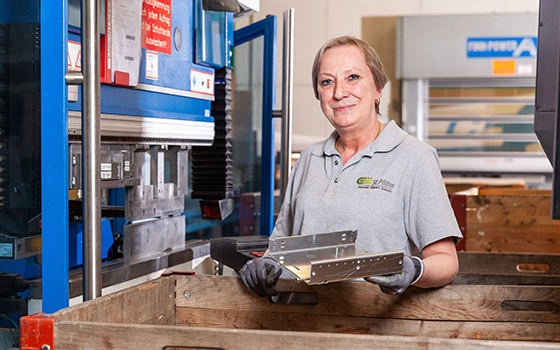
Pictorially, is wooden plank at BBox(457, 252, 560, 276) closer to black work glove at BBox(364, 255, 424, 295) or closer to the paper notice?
black work glove at BBox(364, 255, 424, 295)

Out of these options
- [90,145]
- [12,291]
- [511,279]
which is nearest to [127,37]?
[90,145]

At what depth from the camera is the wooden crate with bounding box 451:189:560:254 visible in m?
2.67

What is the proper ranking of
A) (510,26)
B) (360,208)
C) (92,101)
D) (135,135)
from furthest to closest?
(510,26), (135,135), (360,208), (92,101)

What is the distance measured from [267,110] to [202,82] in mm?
395

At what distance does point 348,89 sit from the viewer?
1.55 meters

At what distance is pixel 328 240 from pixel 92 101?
24.8 inches

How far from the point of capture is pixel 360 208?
4.80 feet

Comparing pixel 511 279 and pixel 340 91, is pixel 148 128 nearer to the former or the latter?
pixel 340 91

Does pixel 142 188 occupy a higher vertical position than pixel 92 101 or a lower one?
lower

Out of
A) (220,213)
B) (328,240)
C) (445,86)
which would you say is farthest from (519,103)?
(328,240)

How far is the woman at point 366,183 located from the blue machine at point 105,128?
56 cm

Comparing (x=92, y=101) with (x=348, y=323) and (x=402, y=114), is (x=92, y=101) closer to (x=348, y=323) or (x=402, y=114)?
(x=348, y=323)

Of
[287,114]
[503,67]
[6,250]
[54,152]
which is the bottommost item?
[6,250]

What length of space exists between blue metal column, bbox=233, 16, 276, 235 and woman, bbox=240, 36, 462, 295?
82 cm
